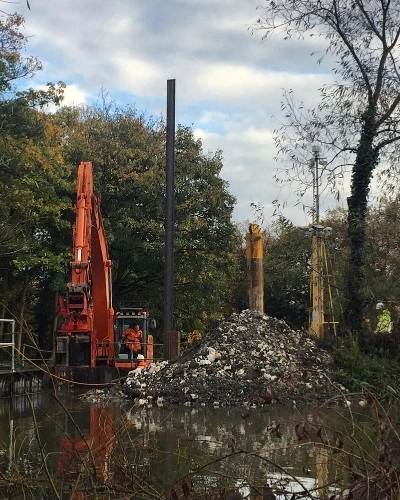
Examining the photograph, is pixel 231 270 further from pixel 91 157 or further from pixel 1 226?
pixel 1 226

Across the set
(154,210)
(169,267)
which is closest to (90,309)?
(169,267)

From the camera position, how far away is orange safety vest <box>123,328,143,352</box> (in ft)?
76.4

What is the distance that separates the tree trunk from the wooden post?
359cm

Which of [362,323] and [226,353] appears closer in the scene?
[226,353]

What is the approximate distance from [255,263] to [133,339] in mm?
4355

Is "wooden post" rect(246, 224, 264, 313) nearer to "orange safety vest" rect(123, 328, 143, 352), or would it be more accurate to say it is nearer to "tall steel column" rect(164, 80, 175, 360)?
"tall steel column" rect(164, 80, 175, 360)

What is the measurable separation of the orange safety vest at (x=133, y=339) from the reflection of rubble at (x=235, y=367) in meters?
3.32

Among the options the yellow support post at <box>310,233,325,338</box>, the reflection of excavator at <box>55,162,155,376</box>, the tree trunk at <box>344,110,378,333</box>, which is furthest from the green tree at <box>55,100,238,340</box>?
the tree trunk at <box>344,110,378,333</box>

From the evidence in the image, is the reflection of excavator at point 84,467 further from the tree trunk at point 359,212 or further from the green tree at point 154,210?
the green tree at point 154,210

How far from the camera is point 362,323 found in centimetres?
2009

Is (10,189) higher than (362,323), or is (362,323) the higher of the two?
(10,189)

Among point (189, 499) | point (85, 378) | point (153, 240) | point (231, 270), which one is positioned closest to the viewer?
point (189, 499)

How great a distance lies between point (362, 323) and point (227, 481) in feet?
48.2

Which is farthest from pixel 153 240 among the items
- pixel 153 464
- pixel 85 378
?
pixel 153 464
